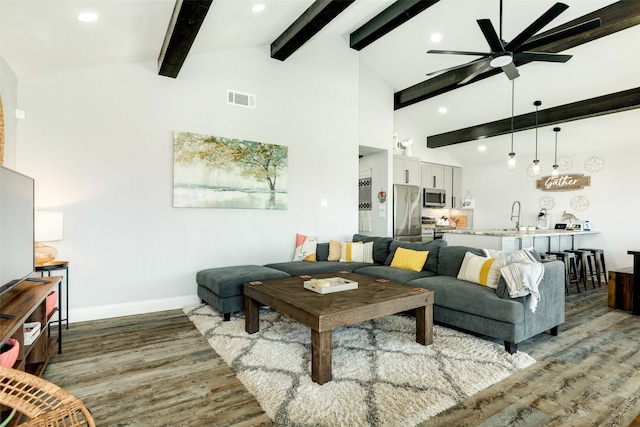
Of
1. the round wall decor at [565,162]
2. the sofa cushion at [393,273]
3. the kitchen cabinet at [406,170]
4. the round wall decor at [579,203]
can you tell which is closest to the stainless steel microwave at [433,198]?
the kitchen cabinet at [406,170]

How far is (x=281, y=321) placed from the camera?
Answer: 11.2 ft

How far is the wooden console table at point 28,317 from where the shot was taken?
166 cm

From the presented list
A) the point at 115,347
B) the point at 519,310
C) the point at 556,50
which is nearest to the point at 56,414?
the point at 115,347

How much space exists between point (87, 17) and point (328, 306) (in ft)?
9.27

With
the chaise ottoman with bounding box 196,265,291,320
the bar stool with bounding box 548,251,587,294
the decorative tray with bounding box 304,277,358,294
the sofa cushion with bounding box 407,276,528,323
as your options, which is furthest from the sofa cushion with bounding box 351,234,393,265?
the bar stool with bounding box 548,251,587,294

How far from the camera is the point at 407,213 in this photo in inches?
263

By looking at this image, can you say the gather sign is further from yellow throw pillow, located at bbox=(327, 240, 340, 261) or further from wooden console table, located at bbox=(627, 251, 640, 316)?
yellow throw pillow, located at bbox=(327, 240, 340, 261)

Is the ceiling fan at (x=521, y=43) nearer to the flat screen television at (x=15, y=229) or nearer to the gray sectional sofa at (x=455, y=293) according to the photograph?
the gray sectional sofa at (x=455, y=293)

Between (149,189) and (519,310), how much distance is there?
12.9 ft

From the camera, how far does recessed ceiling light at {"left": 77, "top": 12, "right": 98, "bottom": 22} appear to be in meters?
2.50

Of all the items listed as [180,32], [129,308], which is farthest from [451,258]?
[129,308]

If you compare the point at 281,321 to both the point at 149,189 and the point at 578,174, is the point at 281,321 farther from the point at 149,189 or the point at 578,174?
the point at 578,174

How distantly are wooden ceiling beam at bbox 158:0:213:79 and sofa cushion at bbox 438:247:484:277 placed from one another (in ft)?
10.9

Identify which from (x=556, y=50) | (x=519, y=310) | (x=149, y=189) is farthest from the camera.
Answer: (x=556, y=50)
